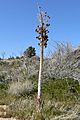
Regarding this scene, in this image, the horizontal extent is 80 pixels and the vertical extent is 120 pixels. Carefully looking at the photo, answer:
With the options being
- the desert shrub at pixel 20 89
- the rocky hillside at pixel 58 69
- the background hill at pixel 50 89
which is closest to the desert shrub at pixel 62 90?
the background hill at pixel 50 89

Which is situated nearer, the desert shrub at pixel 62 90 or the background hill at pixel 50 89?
the background hill at pixel 50 89

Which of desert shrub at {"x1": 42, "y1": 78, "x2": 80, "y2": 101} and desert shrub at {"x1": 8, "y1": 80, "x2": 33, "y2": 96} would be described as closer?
desert shrub at {"x1": 42, "y1": 78, "x2": 80, "y2": 101}

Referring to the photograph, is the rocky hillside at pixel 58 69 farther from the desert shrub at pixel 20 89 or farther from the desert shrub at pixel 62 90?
the desert shrub at pixel 20 89

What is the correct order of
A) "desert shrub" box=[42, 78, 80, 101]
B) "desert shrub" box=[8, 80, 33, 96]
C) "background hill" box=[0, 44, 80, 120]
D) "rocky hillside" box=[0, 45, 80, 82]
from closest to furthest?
"background hill" box=[0, 44, 80, 120] → "desert shrub" box=[42, 78, 80, 101] → "desert shrub" box=[8, 80, 33, 96] → "rocky hillside" box=[0, 45, 80, 82]

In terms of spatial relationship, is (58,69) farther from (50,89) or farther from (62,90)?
(62,90)

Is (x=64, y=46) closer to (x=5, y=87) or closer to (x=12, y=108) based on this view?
(x=5, y=87)

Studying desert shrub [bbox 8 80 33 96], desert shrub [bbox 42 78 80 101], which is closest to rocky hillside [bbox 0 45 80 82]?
desert shrub [bbox 42 78 80 101]

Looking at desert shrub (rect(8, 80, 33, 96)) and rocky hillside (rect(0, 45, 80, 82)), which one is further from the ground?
rocky hillside (rect(0, 45, 80, 82))

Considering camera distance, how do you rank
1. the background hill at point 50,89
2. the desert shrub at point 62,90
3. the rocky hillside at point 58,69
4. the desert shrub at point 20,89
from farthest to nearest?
the rocky hillside at point 58,69 < the desert shrub at point 20,89 < the desert shrub at point 62,90 < the background hill at point 50,89

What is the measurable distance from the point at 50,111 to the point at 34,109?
579mm

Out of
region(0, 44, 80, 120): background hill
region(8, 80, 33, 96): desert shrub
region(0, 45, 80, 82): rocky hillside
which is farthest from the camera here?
region(0, 45, 80, 82): rocky hillside

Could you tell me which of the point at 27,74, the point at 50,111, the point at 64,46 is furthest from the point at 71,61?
the point at 50,111

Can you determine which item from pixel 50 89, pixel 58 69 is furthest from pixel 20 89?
pixel 58 69

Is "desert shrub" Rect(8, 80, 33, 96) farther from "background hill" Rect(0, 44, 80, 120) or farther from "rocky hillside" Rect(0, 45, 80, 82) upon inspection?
"rocky hillside" Rect(0, 45, 80, 82)
